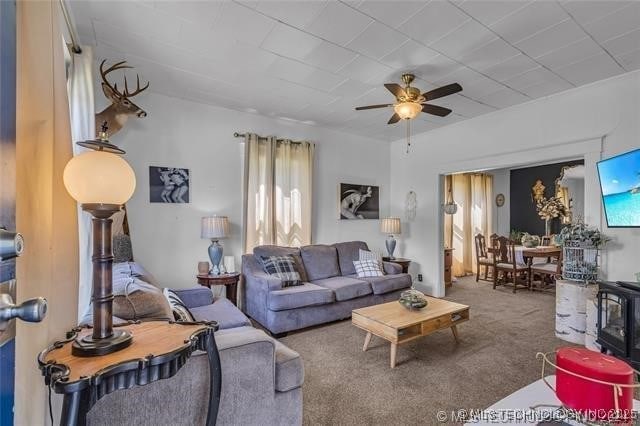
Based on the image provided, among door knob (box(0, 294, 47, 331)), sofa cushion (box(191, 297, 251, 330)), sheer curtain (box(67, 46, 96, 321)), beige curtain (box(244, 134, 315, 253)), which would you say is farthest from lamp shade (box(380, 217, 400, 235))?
door knob (box(0, 294, 47, 331))

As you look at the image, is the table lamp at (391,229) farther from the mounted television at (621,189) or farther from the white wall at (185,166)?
the mounted television at (621,189)

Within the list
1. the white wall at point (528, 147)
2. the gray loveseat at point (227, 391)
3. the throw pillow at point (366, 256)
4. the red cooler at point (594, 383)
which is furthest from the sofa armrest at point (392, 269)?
the red cooler at point (594, 383)

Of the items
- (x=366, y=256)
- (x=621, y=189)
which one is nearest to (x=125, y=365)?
(x=366, y=256)

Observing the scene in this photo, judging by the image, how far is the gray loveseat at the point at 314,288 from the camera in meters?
3.28

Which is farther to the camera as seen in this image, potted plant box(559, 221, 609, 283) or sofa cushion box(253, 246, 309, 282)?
sofa cushion box(253, 246, 309, 282)

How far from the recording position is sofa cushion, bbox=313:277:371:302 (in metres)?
3.64

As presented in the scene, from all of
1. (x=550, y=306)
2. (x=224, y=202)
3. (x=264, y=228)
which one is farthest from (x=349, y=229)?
(x=550, y=306)

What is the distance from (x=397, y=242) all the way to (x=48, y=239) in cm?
520

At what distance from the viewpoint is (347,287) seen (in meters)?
3.71

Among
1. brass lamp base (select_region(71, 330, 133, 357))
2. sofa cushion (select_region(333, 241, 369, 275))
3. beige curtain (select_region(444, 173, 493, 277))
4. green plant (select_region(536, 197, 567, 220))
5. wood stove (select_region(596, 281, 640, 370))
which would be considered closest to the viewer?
brass lamp base (select_region(71, 330, 133, 357))

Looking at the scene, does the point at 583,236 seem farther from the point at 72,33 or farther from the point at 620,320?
the point at 72,33

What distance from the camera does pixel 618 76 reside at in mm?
3145

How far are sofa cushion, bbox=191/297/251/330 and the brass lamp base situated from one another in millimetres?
1311

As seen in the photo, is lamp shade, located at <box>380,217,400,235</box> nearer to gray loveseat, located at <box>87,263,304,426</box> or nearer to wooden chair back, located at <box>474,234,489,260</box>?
wooden chair back, located at <box>474,234,489,260</box>
